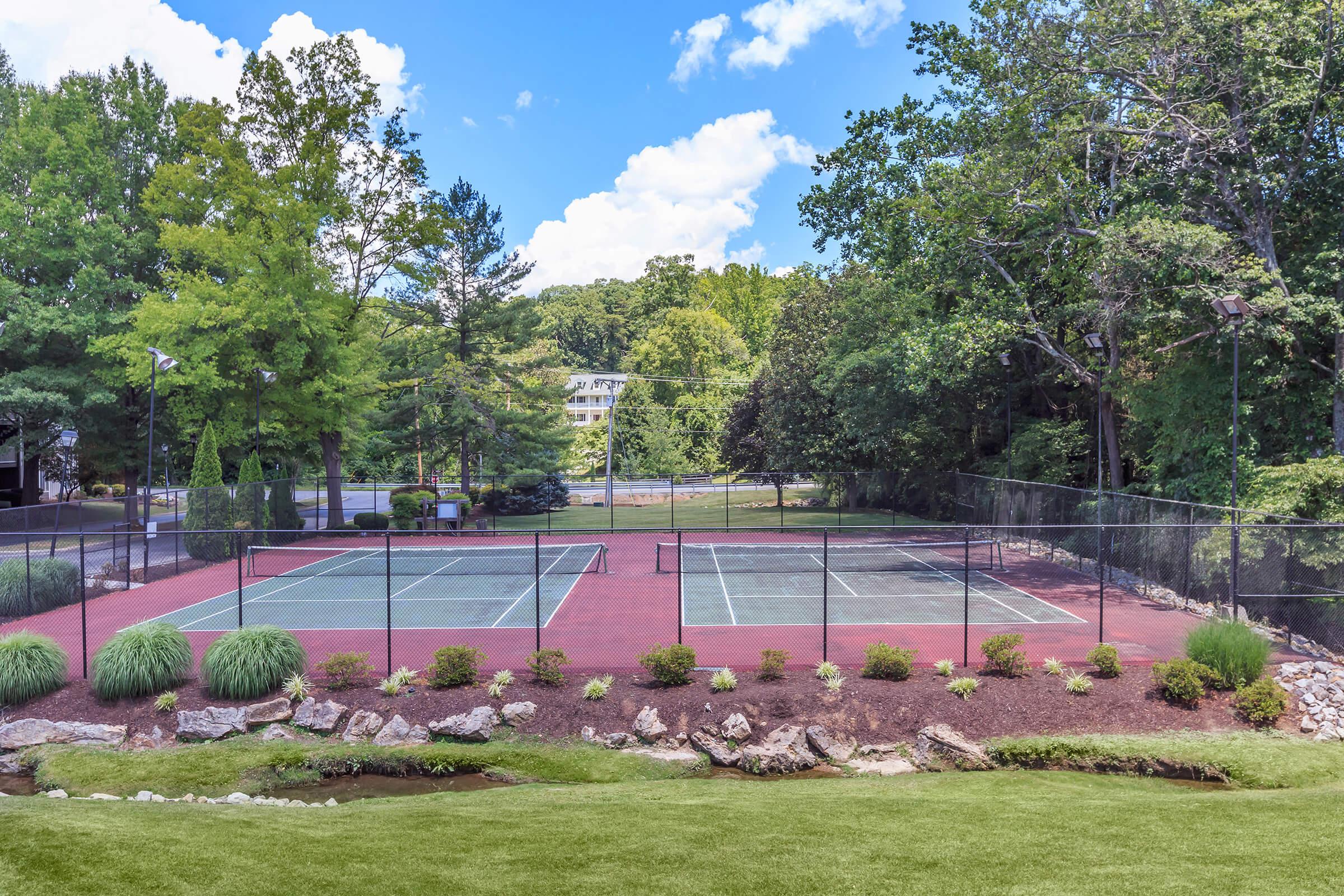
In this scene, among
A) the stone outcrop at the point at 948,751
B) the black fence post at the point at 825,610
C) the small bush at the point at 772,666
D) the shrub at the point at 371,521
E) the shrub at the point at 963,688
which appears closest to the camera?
the stone outcrop at the point at 948,751

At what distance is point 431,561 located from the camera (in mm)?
26125

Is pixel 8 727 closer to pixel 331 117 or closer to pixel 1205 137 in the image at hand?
pixel 1205 137

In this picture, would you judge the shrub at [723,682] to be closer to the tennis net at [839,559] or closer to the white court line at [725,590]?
the white court line at [725,590]

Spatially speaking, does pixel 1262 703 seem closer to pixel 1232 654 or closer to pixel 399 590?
pixel 1232 654

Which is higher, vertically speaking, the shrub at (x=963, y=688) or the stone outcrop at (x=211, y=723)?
the shrub at (x=963, y=688)

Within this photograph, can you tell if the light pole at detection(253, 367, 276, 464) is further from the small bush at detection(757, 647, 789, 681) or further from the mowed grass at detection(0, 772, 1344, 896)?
the mowed grass at detection(0, 772, 1344, 896)

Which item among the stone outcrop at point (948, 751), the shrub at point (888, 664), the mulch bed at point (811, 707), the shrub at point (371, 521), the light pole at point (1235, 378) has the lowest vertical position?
the stone outcrop at point (948, 751)

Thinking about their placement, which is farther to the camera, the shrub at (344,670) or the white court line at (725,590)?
the white court line at (725,590)

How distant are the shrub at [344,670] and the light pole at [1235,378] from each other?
47.0 ft

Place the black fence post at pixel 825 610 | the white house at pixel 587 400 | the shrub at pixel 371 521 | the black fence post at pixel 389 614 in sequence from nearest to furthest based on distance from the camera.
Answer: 1. the black fence post at pixel 389 614
2. the black fence post at pixel 825 610
3. the shrub at pixel 371 521
4. the white house at pixel 587 400

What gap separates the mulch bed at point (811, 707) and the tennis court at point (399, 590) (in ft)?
6.64

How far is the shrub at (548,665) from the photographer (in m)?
12.6

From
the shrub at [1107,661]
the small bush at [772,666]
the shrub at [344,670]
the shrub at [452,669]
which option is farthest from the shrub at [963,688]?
the shrub at [344,670]

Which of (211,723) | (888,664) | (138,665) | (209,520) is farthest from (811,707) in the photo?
(209,520)
